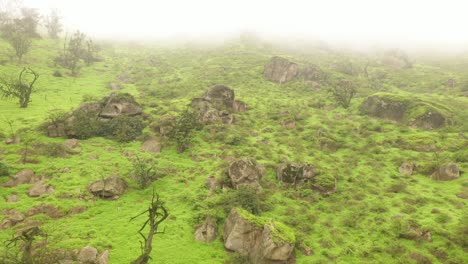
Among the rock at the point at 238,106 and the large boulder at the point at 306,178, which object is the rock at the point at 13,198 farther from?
the rock at the point at 238,106

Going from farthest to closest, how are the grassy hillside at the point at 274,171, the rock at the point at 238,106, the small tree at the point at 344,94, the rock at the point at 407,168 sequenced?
the small tree at the point at 344,94
the rock at the point at 238,106
the rock at the point at 407,168
the grassy hillside at the point at 274,171

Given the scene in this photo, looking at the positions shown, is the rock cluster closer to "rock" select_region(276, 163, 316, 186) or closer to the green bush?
the green bush

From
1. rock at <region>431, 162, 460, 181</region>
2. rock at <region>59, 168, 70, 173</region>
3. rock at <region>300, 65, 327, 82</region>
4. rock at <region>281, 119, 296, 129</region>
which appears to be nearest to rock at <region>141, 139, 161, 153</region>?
rock at <region>59, 168, 70, 173</region>

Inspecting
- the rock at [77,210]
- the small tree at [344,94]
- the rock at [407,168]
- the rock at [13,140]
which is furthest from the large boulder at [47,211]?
the small tree at [344,94]

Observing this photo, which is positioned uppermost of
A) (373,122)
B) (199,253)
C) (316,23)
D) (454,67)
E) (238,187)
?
(316,23)

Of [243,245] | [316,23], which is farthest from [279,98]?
[316,23]

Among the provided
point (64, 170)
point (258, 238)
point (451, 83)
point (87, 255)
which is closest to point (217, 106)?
point (64, 170)

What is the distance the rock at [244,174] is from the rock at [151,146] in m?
13.4

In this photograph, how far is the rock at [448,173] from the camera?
1404 inches

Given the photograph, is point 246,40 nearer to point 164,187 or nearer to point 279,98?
point 279,98

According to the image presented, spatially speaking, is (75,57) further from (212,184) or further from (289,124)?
(212,184)

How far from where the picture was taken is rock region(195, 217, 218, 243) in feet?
91.5

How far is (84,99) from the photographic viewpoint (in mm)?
60000

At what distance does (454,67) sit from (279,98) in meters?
61.1
